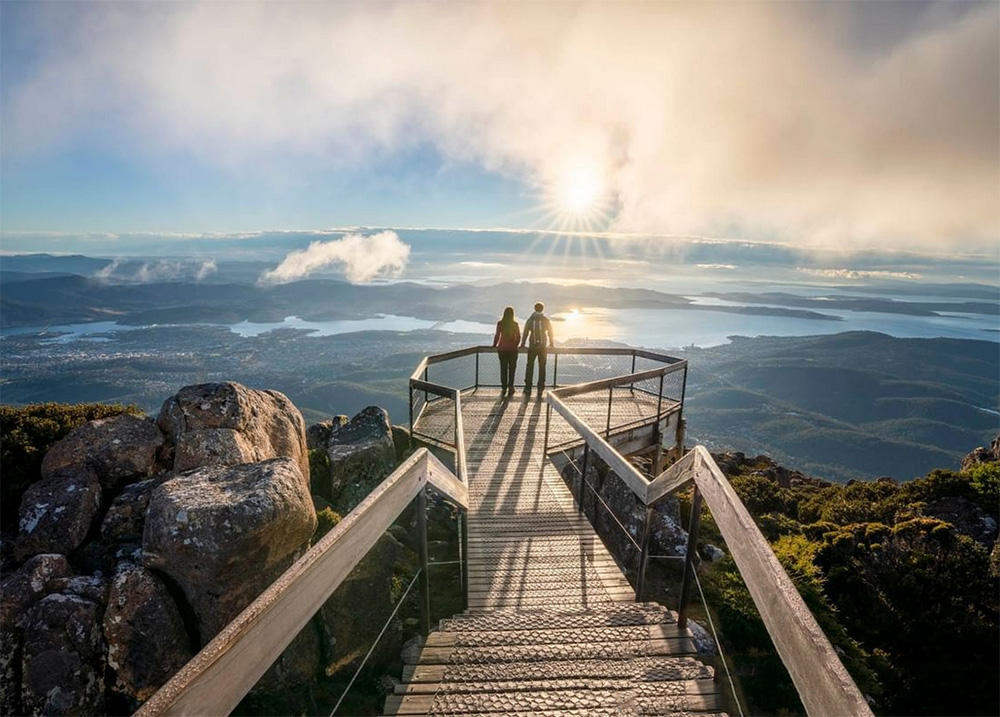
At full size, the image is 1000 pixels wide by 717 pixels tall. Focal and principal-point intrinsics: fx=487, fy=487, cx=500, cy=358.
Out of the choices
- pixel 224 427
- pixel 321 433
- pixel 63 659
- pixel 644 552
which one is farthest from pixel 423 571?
pixel 321 433

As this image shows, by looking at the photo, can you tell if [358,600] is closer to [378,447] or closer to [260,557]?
[260,557]

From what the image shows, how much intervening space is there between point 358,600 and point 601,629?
2.95 meters

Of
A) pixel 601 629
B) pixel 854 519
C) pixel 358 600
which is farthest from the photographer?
pixel 854 519

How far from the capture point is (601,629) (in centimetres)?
346

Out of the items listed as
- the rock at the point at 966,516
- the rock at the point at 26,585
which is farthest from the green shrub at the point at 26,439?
the rock at the point at 966,516

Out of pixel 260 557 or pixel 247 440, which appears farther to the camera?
pixel 247 440

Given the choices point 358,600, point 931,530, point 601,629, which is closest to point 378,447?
point 358,600

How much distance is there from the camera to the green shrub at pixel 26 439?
603 centimetres

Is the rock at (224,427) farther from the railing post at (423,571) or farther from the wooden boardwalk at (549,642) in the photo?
the railing post at (423,571)

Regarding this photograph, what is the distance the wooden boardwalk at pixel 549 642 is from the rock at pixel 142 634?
243 centimetres

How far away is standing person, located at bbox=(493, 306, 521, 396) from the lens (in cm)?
1126

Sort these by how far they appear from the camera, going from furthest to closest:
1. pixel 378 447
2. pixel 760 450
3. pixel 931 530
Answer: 1. pixel 760 450
2. pixel 378 447
3. pixel 931 530

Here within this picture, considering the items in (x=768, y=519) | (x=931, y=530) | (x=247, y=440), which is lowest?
(x=768, y=519)

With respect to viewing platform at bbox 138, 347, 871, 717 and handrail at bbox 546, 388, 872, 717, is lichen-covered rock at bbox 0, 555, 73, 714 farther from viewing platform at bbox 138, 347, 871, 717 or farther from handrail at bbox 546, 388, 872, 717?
handrail at bbox 546, 388, 872, 717
